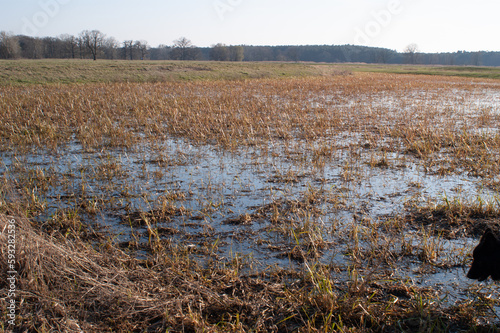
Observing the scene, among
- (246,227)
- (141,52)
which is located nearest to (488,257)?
(246,227)

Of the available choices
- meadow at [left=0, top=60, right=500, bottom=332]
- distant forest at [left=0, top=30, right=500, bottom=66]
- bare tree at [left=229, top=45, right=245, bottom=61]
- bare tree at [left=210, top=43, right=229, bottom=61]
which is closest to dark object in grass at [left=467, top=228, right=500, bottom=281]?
meadow at [left=0, top=60, right=500, bottom=332]

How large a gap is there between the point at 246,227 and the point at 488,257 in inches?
111

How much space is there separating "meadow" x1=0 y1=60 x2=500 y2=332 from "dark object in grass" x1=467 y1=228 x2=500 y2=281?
444mm

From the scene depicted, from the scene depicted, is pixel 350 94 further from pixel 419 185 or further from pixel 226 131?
pixel 419 185

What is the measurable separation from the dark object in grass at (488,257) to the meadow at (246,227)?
1.46 ft

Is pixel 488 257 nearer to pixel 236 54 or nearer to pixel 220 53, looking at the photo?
pixel 220 53

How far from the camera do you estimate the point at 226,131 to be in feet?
36.1

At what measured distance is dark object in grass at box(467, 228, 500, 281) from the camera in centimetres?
288

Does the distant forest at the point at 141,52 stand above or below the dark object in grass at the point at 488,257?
above

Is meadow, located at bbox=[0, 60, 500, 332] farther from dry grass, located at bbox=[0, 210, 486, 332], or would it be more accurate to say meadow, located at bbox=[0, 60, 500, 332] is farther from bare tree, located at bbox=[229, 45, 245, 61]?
bare tree, located at bbox=[229, 45, 245, 61]

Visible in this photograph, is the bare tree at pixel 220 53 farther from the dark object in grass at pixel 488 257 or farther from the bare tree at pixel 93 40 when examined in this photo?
the dark object in grass at pixel 488 257

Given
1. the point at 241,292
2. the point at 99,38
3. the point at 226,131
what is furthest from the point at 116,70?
the point at 99,38

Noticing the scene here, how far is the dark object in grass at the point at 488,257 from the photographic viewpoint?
2.88m

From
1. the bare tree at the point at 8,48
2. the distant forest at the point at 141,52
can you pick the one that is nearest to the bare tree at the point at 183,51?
the distant forest at the point at 141,52
